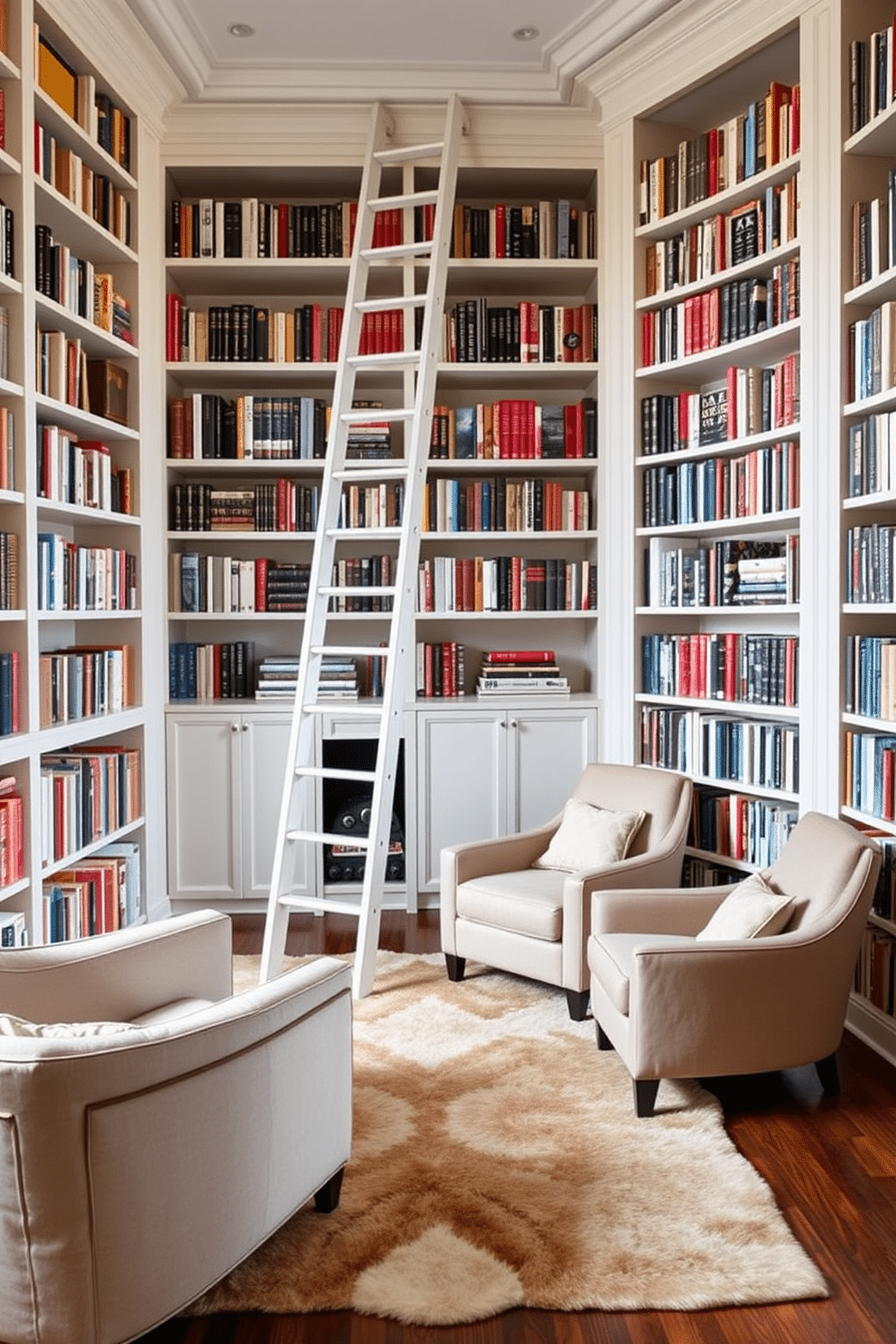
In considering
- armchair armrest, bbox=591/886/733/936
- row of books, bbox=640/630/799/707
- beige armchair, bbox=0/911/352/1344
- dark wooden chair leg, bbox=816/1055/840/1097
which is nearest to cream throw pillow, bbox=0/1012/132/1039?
beige armchair, bbox=0/911/352/1344

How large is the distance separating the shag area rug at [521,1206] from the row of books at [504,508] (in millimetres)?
2377

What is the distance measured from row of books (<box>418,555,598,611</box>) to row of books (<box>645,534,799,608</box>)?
0.43 meters

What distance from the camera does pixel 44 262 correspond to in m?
3.71

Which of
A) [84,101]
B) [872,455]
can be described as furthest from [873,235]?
[84,101]

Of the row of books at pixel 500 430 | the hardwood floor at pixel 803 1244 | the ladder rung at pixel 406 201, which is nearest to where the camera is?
the hardwood floor at pixel 803 1244

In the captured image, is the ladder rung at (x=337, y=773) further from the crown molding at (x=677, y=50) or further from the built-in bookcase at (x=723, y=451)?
the crown molding at (x=677, y=50)

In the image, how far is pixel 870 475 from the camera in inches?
138

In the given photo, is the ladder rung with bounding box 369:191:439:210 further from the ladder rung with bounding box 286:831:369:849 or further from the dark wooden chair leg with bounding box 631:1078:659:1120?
the dark wooden chair leg with bounding box 631:1078:659:1120

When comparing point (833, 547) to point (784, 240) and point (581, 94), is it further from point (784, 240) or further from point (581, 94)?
point (581, 94)

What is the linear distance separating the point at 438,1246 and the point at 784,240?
339cm

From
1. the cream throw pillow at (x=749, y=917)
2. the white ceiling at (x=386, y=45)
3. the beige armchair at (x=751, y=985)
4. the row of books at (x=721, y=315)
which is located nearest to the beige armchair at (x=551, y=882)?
the beige armchair at (x=751, y=985)

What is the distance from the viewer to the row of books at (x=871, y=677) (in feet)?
11.1

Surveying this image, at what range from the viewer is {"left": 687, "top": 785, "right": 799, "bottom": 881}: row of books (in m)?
4.08

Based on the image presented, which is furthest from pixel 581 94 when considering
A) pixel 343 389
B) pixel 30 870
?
pixel 30 870
